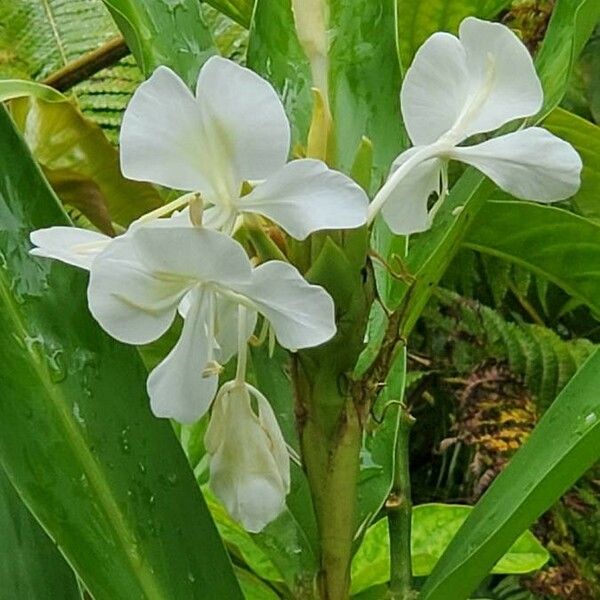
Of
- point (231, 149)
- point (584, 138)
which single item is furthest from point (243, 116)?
point (584, 138)

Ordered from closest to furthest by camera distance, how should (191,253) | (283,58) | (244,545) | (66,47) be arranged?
(191,253)
(283,58)
(244,545)
(66,47)

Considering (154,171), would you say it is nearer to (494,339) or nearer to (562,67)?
(562,67)

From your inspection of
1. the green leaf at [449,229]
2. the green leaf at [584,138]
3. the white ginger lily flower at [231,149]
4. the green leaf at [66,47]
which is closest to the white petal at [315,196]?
the white ginger lily flower at [231,149]

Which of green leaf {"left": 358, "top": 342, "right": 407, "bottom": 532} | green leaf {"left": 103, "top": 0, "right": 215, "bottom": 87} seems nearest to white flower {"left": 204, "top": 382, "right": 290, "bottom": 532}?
green leaf {"left": 358, "top": 342, "right": 407, "bottom": 532}

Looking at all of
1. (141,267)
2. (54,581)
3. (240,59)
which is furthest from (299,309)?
(240,59)

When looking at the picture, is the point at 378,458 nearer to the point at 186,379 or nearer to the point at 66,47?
the point at 186,379

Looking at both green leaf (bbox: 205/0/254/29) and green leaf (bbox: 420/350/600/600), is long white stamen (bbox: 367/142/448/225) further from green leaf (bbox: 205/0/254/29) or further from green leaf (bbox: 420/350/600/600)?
green leaf (bbox: 205/0/254/29)
